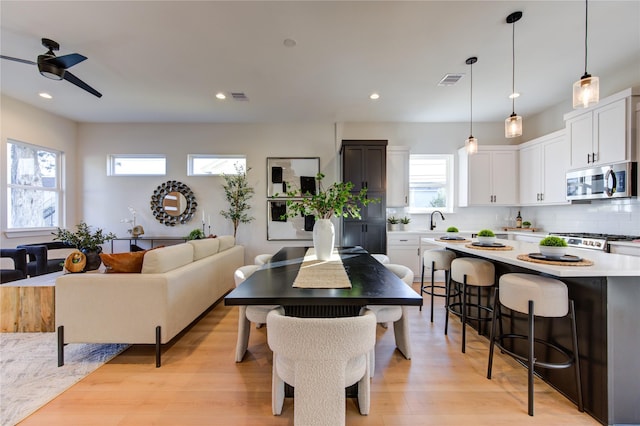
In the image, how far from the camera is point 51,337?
2516mm

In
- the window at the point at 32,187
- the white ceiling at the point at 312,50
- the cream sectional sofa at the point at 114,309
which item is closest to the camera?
the cream sectional sofa at the point at 114,309

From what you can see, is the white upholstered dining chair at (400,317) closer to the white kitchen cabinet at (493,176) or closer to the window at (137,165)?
the white kitchen cabinet at (493,176)

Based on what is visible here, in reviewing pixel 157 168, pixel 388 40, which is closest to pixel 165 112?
pixel 157 168

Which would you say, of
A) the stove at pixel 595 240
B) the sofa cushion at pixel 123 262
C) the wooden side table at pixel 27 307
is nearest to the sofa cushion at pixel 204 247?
the sofa cushion at pixel 123 262

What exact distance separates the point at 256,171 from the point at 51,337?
11.4 ft

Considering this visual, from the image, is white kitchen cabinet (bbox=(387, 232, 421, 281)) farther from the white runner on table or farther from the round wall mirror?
the round wall mirror

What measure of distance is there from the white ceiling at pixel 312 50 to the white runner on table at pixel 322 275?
214cm

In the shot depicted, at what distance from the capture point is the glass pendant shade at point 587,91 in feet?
5.90

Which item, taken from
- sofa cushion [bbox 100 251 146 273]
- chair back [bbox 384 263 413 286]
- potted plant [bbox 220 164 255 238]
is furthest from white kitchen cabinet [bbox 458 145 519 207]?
sofa cushion [bbox 100 251 146 273]

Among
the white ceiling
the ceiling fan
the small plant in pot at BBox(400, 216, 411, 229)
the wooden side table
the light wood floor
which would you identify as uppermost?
the white ceiling

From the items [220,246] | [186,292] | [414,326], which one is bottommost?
[414,326]

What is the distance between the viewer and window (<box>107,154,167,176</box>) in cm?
502

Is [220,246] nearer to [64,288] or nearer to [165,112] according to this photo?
[64,288]

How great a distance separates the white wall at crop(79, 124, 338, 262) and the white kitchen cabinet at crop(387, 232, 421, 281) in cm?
162
